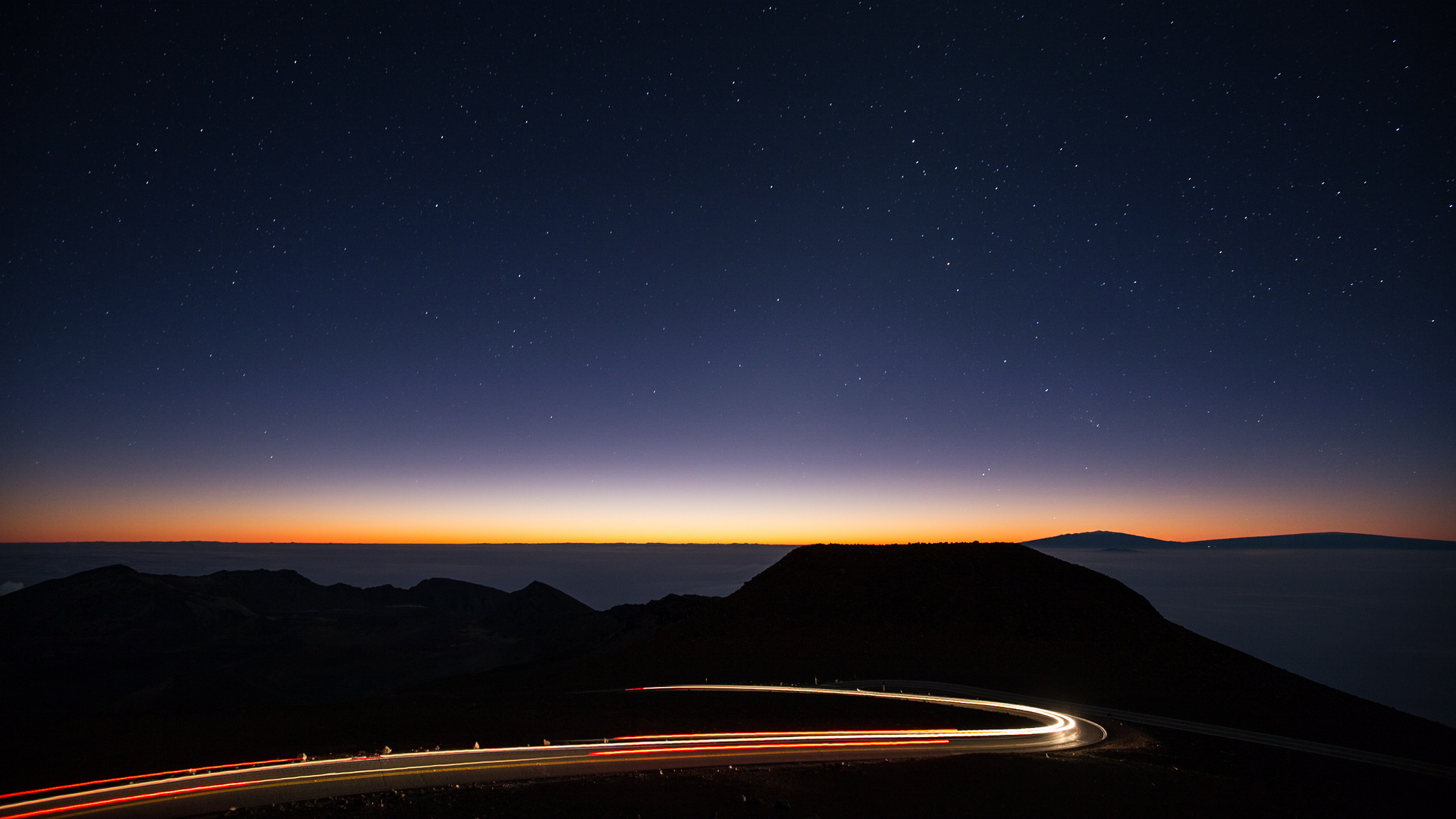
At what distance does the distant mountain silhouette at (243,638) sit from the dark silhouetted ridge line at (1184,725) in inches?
1029

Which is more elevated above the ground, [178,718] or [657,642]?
[178,718]

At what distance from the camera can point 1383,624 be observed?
140 meters

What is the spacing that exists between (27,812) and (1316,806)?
989 inches

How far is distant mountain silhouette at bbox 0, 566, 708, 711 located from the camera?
65.7 m

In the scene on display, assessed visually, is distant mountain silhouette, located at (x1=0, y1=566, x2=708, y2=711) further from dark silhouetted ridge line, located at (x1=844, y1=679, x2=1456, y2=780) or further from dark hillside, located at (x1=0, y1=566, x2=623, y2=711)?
dark silhouetted ridge line, located at (x1=844, y1=679, x2=1456, y2=780)

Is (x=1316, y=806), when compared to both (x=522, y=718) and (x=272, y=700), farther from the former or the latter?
(x=272, y=700)

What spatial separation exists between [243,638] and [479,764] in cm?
11474

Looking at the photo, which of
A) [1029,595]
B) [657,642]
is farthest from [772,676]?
[1029,595]

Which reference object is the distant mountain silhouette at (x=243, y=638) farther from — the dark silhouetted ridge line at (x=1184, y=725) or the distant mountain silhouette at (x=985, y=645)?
the dark silhouetted ridge line at (x=1184, y=725)

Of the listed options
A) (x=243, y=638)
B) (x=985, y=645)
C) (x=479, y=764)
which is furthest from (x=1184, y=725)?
(x=243, y=638)

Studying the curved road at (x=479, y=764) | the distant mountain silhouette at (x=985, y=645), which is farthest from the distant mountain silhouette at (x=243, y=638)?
the curved road at (x=479, y=764)

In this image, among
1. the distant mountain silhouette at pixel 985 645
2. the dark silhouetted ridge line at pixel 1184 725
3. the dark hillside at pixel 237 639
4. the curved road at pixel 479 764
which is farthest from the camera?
the dark hillside at pixel 237 639

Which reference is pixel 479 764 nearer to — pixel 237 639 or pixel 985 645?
pixel 985 645

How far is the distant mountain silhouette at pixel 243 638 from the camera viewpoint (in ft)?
216
